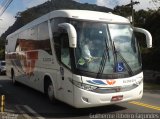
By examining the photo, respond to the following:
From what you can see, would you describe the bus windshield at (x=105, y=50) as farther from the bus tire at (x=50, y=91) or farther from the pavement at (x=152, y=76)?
the pavement at (x=152, y=76)

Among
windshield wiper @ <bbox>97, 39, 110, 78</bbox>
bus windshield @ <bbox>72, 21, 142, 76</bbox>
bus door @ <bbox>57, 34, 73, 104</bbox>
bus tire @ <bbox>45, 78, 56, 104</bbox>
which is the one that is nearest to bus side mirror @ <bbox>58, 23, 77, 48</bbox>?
bus windshield @ <bbox>72, 21, 142, 76</bbox>

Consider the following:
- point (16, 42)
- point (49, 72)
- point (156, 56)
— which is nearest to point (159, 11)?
point (156, 56)

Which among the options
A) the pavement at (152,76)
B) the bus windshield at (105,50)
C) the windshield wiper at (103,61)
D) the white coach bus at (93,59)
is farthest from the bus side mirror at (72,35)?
the pavement at (152,76)

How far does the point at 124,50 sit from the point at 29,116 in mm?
3620

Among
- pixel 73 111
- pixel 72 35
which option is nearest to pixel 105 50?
pixel 72 35

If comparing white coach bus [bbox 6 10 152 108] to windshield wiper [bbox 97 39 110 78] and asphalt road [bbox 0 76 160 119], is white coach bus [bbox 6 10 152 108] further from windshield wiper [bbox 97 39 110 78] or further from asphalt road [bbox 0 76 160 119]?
asphalt road [bbox 0 76 160 119]

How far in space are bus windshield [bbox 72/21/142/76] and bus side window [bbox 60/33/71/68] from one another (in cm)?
45

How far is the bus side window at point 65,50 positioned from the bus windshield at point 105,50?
0.45 m

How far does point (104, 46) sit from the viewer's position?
11211mm

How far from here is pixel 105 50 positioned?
1116 cm

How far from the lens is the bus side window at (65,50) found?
11.3m

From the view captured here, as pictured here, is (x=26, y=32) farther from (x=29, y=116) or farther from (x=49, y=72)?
(x=29, y=116)

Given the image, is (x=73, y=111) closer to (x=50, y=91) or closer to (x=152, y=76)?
(x=50, y=91)

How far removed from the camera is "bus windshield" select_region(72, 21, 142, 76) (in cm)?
1091
